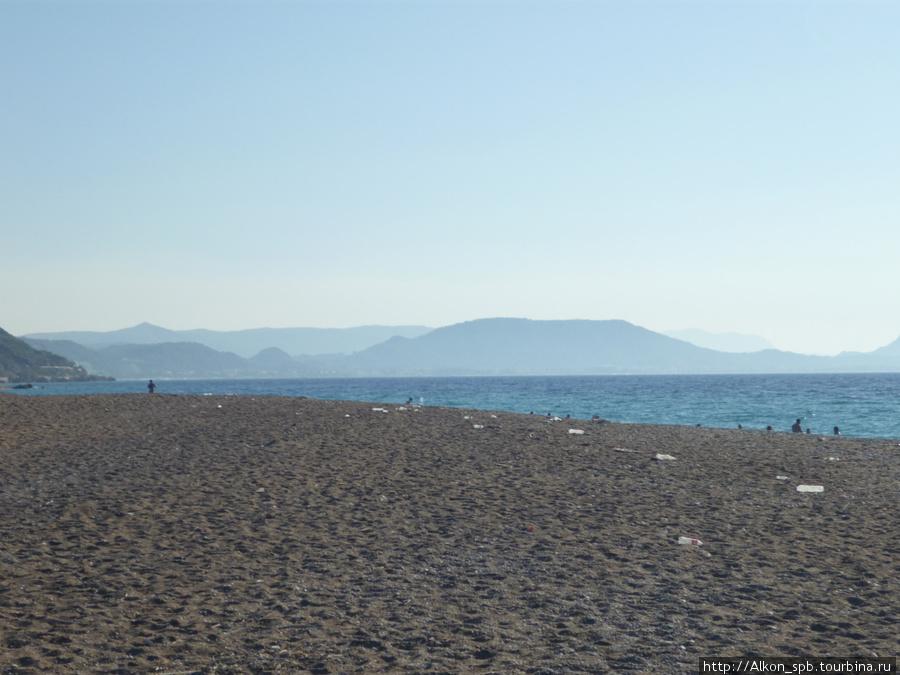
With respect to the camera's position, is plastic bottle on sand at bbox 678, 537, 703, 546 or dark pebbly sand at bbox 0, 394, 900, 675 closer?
dark pebbly sand at bbox 0, 394, 900, 675

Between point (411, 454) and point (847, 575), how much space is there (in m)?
12.1

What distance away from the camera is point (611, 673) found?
6816 mm

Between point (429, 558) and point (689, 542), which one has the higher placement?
point (689, 542)

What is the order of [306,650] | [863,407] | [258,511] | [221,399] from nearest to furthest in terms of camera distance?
[306,650]
[258,511]
[221,399]
[863,407]

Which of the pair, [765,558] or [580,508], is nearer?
[765,558]

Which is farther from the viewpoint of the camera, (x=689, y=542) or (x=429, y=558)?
(x=689, y=542)

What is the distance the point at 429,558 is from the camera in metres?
10.6

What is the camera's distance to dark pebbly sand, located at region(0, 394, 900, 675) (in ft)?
24.4

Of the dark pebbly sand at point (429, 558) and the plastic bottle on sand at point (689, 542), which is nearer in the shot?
the dark pebbly sand at point (429, 558)

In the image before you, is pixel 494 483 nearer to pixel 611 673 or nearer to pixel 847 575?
pixel 847 575

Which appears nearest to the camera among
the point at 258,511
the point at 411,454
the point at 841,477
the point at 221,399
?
the point at 258,511

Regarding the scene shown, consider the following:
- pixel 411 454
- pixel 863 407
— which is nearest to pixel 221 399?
pixel 411 454

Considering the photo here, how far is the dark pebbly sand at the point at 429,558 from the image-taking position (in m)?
7.43

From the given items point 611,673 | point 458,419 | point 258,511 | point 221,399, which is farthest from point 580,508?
point 221,399
